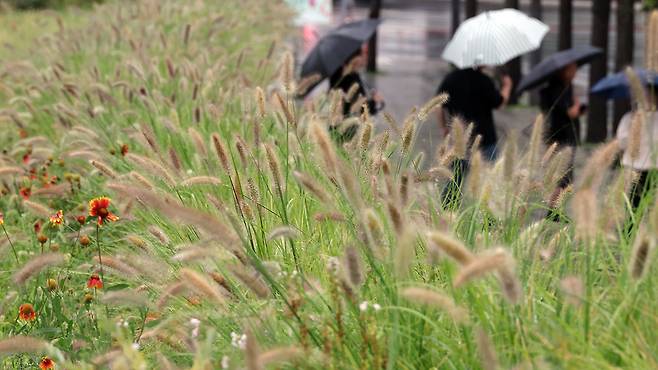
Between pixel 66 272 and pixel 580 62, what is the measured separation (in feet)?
18.3

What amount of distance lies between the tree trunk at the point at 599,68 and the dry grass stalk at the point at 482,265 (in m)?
11.5

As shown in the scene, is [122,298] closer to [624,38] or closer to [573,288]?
[573,288]

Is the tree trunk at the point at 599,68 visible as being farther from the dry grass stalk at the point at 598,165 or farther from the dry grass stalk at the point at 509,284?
the dry grass stalk at the point at 509,284

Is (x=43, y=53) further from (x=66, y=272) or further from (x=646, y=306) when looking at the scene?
(x=646, y=306)

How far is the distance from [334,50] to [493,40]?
4.11 feet

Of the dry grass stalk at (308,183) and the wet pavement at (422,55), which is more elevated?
the dry grass stalk at (308,183)

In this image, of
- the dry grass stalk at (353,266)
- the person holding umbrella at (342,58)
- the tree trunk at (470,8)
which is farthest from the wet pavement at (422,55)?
the dry grass stalk at (353,266)

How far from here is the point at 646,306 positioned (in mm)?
2703

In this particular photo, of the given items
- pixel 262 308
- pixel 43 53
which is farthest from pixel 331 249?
pixel 43 53

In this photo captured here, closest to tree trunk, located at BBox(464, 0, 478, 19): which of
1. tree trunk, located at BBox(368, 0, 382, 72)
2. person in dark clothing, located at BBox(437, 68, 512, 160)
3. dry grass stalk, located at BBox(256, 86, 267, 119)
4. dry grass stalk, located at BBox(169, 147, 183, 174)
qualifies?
tree trunk, located at BBox(368, 0, 382, 72)

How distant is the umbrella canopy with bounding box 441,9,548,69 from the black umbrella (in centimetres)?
71

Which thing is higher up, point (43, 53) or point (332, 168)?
point (332, 168)

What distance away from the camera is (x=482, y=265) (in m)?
2.28

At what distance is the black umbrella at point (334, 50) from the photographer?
362 inches
